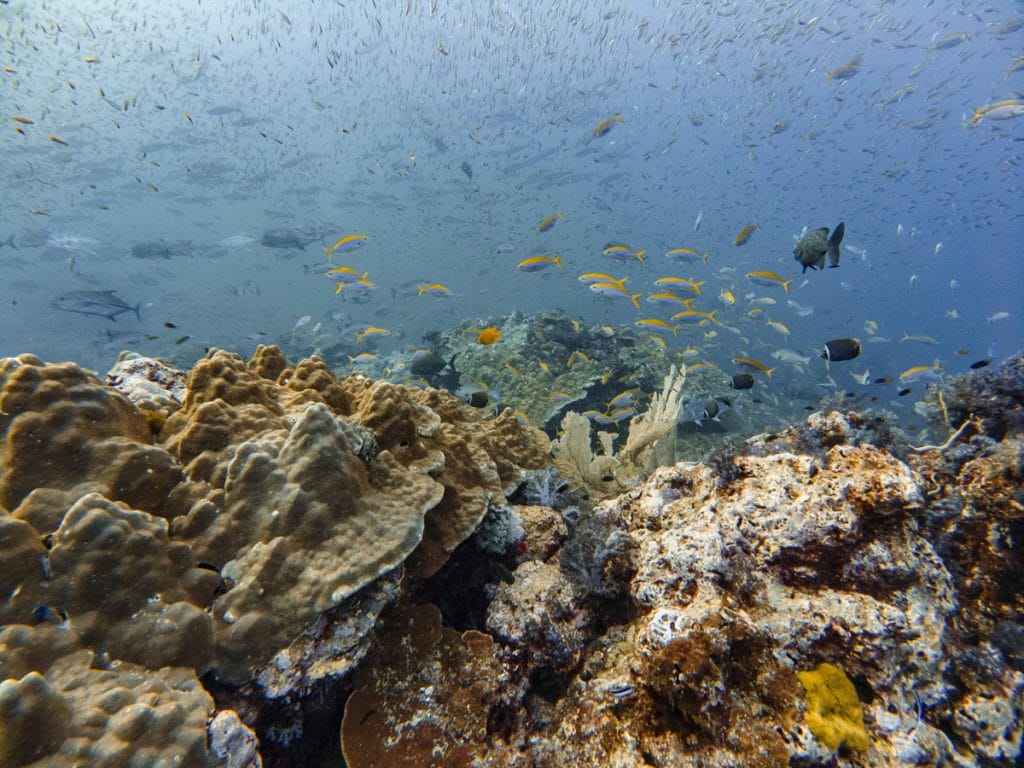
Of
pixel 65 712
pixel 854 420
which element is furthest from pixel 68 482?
pixel 854 420

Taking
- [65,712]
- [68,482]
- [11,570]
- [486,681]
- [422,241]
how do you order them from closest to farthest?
[65,712], [11,570], [68,482], [486,681], [422,241]

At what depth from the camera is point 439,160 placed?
57.3 m

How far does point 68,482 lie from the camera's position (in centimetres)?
191

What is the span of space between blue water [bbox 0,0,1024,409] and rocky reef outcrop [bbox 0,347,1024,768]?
8.20m

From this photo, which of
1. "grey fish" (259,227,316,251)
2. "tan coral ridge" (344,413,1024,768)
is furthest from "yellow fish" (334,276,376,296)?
"grey fish" (259,227,316,251)

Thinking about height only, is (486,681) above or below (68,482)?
below

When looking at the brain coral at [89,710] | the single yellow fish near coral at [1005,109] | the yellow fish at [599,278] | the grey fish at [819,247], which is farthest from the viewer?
the single yellow fish near coral at [1005,109]

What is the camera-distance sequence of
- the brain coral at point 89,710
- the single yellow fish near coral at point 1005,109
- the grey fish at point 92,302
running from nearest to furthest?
the brain coral at point 89,710 < the single yellow fish near coral at point 1005,109 < the grey fish at point 92,302

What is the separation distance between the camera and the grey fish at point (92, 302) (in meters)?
13.6

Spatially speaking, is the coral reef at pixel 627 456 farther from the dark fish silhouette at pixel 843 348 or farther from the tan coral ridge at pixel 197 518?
the dark fish silhouette at pixel 843 348

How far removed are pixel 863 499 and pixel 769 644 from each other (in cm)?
90

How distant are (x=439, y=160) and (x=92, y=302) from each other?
51.7 m

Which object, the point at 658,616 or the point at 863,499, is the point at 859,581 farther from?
the point at 658,616

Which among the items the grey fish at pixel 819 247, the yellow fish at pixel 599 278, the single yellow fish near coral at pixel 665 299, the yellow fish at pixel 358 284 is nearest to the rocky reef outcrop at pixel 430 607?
the grey fish at pixel 819 247
